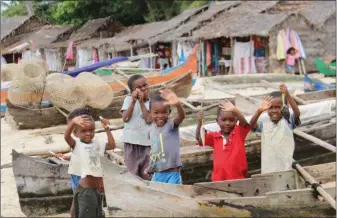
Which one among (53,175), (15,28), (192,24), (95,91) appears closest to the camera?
(53,175)

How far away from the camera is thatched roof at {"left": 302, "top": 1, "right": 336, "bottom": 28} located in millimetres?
16500

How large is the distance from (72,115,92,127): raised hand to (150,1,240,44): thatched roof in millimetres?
15012

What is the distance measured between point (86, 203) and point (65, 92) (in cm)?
363

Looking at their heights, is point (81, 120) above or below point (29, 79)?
above

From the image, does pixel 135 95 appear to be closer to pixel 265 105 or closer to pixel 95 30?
pixel 265 105

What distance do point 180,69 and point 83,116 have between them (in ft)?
29.4

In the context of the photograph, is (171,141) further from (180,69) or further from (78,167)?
(180,69)

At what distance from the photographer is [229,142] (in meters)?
3.73

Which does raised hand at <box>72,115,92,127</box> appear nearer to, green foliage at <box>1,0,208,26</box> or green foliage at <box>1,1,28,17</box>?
green foliage at <box>1,0,208,26</box>

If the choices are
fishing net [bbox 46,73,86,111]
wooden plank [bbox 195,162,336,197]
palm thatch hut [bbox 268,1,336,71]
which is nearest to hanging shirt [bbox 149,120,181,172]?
wooden plank [bbox 195,162,336,197]

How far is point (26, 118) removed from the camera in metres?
9.19

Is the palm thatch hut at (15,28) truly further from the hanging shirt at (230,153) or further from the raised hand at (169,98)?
the raised hand at (169,98)

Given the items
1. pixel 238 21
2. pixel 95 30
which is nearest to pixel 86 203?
pixel 238 21

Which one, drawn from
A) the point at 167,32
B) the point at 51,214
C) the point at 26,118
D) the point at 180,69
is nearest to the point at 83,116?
the point at 51,214
